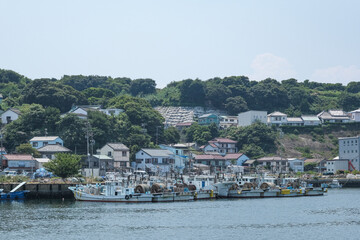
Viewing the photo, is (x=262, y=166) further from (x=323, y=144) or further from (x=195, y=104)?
(x=195, y=104)

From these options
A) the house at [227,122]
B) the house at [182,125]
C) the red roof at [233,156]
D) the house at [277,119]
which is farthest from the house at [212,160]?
the house at [277,119]

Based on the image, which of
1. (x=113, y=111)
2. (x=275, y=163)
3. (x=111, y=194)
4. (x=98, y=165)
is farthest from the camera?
(x=113, y=111)

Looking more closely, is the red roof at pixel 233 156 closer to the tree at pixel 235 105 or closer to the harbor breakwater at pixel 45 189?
the tree at pixel 235 105

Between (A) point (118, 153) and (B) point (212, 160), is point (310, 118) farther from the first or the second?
(A) point (118, 153)

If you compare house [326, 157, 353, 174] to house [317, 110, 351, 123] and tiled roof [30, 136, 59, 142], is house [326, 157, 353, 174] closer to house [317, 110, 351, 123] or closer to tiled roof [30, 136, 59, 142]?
house [317, 110, 351, 123]

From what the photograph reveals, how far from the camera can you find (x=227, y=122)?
13250cm

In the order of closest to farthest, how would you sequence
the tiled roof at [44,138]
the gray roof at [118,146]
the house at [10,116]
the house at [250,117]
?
1. the tiled roof at [44,138]
2. the gray roof at [118,146]
3. the house at [10,116]
4. the house at [250,117]

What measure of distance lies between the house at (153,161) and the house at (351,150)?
109 feet

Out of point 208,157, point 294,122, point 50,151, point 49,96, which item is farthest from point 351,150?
point 49,96

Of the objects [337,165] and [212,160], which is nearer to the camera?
[337,165]

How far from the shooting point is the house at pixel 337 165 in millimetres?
105812

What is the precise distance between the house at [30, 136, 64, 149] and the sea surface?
28.5m

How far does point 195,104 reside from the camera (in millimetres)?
142375

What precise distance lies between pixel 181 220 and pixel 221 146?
67.3m
